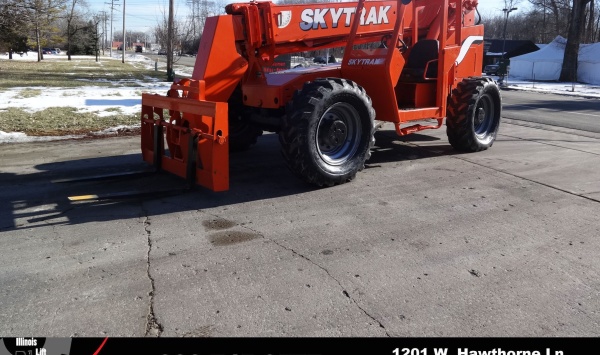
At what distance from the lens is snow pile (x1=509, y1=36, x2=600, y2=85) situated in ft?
133

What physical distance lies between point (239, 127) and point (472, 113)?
3915 mm

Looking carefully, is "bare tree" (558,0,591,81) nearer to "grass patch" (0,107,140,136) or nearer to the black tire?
"grass patch" (0,107,140,136)

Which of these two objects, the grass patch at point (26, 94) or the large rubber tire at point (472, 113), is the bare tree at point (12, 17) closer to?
the grass patch at point (26, 94)

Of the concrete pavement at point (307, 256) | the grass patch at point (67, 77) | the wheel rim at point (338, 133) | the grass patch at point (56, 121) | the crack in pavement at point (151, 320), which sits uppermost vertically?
the grass patch at point (67, 77)

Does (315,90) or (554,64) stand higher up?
(554,64)

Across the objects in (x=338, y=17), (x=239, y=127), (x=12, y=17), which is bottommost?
(x=239, y=127)

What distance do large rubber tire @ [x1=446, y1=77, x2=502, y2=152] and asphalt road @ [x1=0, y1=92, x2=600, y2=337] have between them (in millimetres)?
1149

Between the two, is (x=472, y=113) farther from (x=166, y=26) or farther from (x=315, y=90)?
(x=166, y=26)

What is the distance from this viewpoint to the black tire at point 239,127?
26.0 ft

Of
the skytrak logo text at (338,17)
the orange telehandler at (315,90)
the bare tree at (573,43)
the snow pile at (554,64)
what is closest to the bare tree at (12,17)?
the orange telehandler at (315,90)

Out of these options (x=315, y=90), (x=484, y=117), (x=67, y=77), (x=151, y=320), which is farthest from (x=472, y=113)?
(x=67, y=77)

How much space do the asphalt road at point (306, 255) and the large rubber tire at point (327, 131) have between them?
28cm

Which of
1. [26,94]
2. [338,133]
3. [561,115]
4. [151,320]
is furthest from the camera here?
[26,94]

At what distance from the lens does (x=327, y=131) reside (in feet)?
22.0
